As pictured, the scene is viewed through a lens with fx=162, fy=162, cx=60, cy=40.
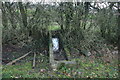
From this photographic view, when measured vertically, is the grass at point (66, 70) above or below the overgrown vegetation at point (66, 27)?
below

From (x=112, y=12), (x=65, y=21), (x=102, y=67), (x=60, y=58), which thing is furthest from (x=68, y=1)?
(x=102, y=67)

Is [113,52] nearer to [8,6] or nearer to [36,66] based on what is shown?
[36,66]

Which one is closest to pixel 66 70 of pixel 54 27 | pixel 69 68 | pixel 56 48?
pixel 69 68

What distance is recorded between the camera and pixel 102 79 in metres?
3.76

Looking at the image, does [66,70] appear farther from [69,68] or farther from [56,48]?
[56,48]

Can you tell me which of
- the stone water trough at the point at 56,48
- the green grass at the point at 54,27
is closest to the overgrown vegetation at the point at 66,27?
the green grass at the point at 54,27

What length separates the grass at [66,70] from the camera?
3860 mm

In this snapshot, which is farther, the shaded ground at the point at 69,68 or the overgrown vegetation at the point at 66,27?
the overgrown vegetation at the point at 66,27

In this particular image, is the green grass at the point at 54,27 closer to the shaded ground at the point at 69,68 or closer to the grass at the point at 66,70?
the shaded ground at the point at 69,68

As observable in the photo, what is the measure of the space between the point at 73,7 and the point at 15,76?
3531mm

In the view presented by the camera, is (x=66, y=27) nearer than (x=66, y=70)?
No

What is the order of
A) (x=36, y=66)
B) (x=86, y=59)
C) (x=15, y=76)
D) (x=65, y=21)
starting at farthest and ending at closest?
1. (x=65, y=21)
2. (x=86, y=59)
3. (x=36, y=66)
4. (x=15, y=76)

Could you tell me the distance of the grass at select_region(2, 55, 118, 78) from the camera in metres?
3.86

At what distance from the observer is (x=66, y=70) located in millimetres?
4148
